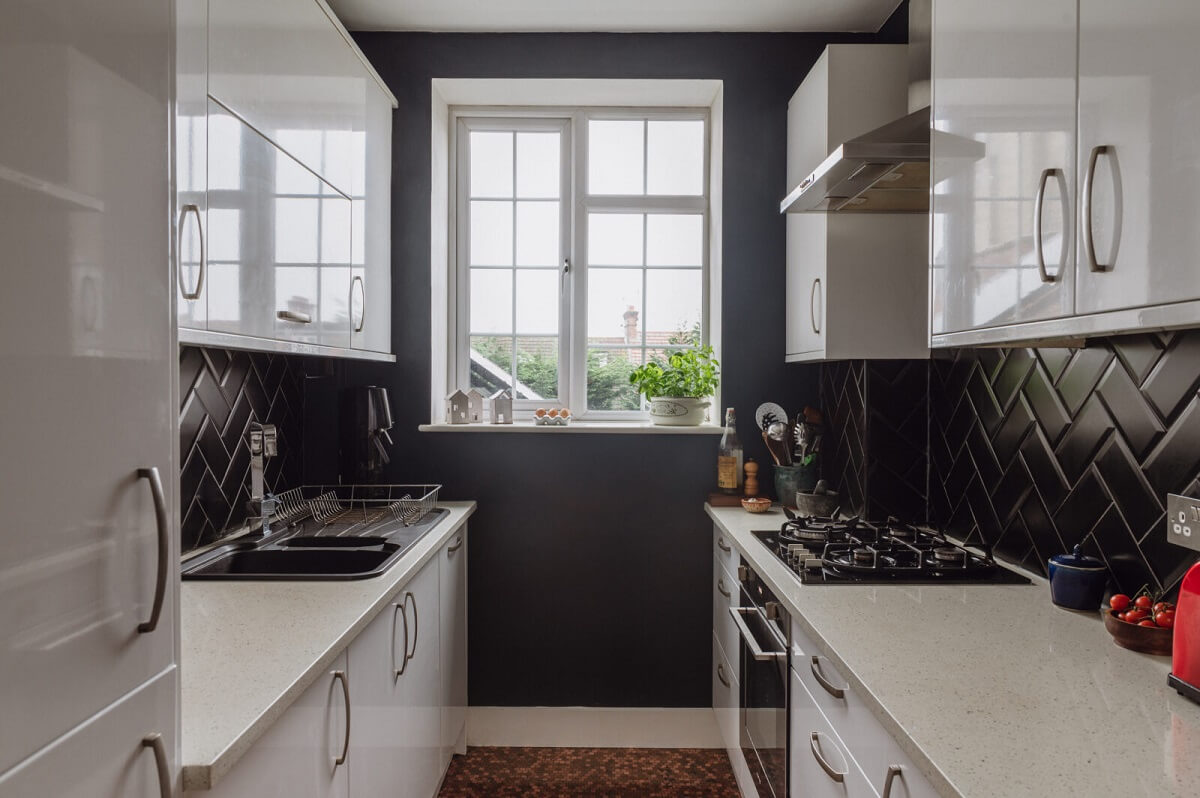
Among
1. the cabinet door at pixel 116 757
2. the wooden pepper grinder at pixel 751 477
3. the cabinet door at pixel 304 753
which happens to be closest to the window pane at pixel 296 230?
the cabinet door at pixel 304 753

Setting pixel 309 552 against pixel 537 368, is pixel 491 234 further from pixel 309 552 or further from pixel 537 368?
pixel 309 552

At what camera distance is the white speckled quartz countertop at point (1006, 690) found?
2.88 ft

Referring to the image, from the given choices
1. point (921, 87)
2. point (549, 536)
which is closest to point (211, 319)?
point (549, 536)

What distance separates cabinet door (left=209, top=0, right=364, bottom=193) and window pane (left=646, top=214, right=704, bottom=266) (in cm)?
124

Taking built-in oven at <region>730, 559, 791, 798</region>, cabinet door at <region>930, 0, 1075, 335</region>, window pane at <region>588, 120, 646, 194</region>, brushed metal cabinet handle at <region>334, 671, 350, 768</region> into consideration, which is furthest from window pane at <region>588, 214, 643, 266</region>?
brushed metal cabinet handle at <region>334, 671, 350, 768</region>

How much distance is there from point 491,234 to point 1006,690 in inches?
102

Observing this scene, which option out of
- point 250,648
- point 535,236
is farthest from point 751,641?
point 535,236

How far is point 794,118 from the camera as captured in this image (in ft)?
9.14

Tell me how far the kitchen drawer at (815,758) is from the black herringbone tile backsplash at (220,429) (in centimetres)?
149

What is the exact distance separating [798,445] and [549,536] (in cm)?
102

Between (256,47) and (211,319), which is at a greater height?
(256,47)

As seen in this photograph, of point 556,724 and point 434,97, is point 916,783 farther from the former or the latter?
point 434,97

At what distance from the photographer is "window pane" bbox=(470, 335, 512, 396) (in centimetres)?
318

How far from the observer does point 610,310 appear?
10.4 feet
